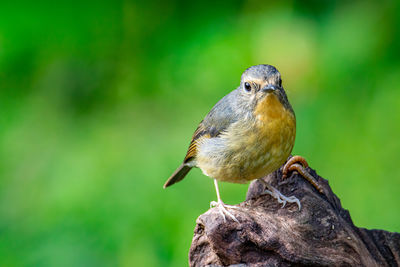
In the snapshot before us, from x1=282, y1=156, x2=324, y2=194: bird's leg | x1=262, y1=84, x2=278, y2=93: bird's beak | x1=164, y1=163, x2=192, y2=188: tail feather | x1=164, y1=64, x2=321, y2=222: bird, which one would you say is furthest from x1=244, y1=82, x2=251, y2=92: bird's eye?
x1=164, y1=163, x2=192, y2=188: tail feather

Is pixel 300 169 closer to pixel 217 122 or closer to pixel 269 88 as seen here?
pixel 269 88

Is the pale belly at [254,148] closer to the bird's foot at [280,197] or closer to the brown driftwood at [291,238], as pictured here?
the bird's foot at [280,197]

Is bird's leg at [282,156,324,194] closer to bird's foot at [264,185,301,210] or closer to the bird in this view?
the bird

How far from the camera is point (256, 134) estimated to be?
3721 mm

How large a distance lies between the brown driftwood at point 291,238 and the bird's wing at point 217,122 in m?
0.63

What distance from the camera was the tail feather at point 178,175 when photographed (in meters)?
4.50

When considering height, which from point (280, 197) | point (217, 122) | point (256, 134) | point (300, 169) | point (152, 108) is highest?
point (152, 108)

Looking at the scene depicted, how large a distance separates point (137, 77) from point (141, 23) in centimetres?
48

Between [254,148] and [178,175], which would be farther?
[178,175]

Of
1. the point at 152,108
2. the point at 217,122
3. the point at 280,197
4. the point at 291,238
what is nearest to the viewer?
the point at 291,238

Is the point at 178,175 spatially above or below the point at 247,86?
below

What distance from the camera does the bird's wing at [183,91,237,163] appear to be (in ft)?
13.0

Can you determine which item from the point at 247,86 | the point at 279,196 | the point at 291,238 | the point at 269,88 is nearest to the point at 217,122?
the point at 247,86

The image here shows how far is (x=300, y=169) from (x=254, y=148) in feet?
1.01
